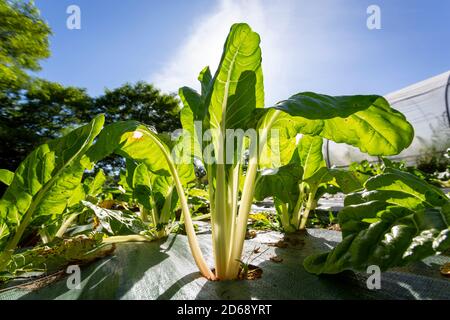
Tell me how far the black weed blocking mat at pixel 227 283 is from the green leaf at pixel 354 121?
0.34 meters

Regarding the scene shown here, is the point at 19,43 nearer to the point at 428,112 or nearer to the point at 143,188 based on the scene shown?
the point at 143,188

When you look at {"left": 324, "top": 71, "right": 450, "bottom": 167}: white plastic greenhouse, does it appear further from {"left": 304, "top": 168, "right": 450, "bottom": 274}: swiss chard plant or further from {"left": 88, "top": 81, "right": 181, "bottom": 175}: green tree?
{"left": 88, "top": 81, "right": 181, "bottom": 175}: green tree

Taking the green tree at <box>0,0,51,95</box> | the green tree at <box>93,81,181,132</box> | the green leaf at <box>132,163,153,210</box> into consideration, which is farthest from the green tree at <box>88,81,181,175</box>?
the green leaf at <box>132,163,153,210</box>

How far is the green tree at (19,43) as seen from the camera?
7149 mm

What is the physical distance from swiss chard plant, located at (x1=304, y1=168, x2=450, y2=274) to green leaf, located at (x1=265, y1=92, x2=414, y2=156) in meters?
0.15

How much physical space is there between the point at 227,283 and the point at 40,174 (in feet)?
2.02

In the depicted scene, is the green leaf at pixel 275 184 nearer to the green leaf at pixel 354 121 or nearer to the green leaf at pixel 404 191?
the green leaf at pixel 354 121

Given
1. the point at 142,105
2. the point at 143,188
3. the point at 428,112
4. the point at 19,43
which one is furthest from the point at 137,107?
the point at 143,188

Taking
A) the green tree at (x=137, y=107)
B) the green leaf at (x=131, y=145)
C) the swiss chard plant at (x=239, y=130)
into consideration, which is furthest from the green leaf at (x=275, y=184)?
the green tree at (x=137, y=107)

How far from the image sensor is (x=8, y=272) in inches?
30.7

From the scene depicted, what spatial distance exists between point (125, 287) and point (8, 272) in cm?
39

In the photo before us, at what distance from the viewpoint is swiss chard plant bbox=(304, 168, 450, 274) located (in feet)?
1.61

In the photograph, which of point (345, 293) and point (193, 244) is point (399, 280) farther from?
point (193, 244)

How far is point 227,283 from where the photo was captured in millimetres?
679
